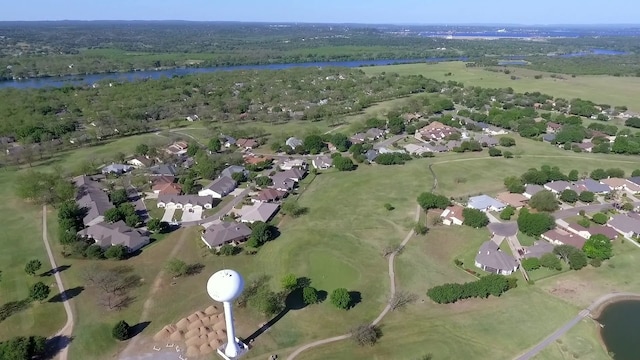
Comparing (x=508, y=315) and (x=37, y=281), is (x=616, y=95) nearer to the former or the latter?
(x=508, y=315)

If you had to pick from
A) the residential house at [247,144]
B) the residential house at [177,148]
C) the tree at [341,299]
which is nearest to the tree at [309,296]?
the tree at [341,299]

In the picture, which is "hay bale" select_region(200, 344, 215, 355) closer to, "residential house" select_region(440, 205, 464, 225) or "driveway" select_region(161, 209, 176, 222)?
"driveway" select_region(161, 209, 176, 222)

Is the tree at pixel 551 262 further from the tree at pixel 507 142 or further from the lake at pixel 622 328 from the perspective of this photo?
the tree at pixel 507 142

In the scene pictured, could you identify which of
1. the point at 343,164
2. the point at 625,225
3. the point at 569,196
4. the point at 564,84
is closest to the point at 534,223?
the point at 625,225

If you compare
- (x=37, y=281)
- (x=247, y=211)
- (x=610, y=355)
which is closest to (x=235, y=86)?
(x=247, y=211)

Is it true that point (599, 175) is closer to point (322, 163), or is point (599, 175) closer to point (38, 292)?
point (322, 163)

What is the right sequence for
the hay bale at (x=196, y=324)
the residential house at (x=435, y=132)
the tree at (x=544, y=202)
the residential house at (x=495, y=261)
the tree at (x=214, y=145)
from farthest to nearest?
1. the residential house at (x=435, y=132)
2. the tree at (x=214, y=145)
3. the tree at (x=544, y=202)
4. the residential house at (x=495, y=261)
5. the hay bale at (x=196, y=324)

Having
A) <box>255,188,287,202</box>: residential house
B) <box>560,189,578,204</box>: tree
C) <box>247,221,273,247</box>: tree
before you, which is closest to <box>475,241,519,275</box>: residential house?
<box>560,189,578,204</box>: tree
